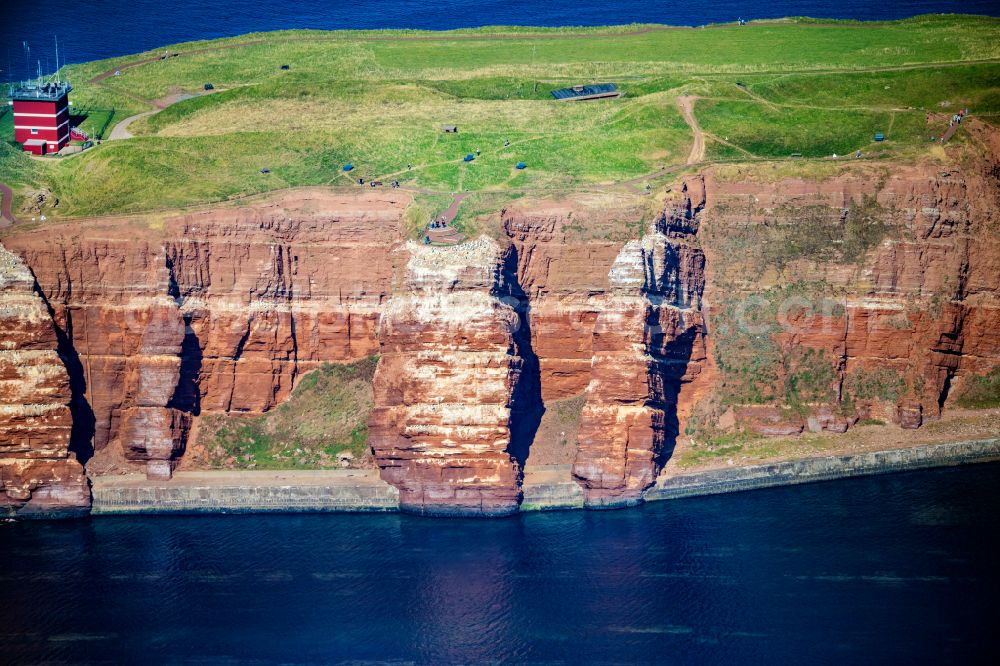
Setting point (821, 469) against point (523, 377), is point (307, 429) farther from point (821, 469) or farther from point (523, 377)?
point (821, 469)

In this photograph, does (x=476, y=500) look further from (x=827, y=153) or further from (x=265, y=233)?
(x=827, y=153)

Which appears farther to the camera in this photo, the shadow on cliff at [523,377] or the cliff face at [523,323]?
the shadow on cliff at [523,377]

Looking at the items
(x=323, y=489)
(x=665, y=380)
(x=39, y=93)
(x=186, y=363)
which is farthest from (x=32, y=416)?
(x=665, y=380)

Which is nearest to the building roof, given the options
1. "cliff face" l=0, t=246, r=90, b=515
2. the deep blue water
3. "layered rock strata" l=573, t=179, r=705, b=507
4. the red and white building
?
the red and white building

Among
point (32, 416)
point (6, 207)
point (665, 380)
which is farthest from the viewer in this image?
point (6, 207)

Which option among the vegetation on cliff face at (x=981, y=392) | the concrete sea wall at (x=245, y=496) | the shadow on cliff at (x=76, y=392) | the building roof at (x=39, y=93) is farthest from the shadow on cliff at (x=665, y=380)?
the building roof at (x=39, y=93)

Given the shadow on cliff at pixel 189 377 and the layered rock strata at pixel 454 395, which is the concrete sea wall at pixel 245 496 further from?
the shadow on cliff at pixel 189 377

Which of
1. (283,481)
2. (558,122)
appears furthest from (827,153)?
(283,481)
